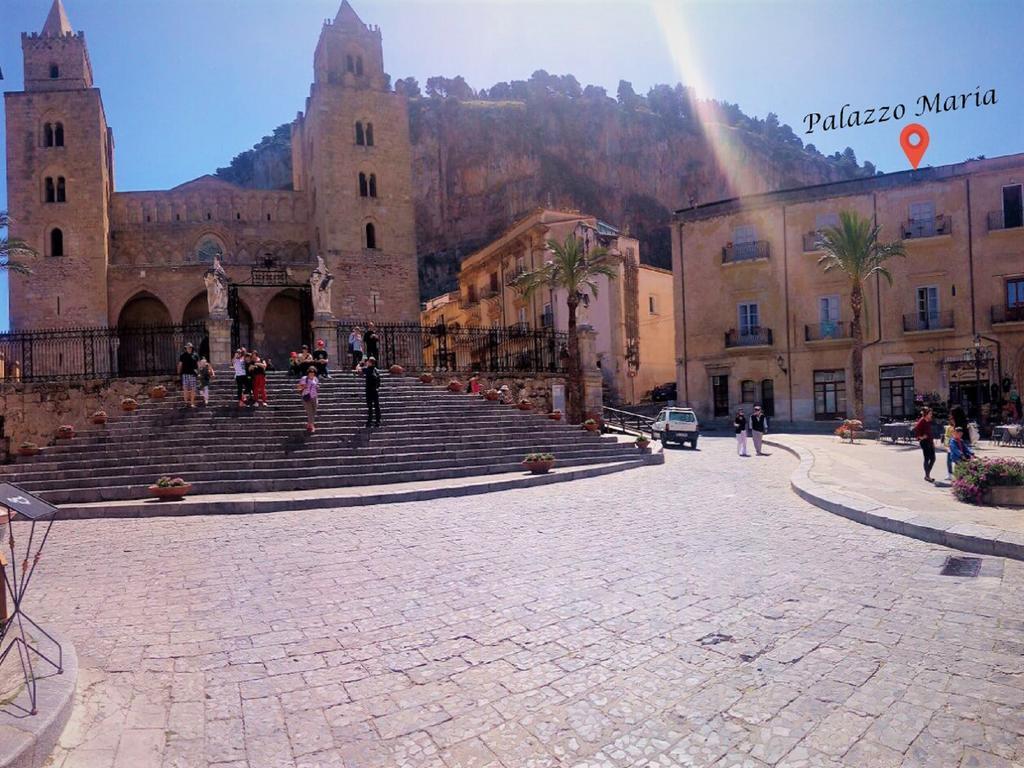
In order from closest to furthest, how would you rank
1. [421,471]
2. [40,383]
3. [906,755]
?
[906,755] < [421,471] < [40,383]

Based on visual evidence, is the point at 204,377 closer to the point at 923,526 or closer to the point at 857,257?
the point at 923,526

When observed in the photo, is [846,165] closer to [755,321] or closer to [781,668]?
[755,321]

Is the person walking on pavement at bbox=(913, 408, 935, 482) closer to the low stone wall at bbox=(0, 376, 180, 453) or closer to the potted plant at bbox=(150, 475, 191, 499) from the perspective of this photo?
the potted plant at bbox=(150, 475, 191, 499)

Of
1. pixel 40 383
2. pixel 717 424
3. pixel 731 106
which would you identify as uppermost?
pixel 731 106

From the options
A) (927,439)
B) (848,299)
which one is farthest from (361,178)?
(927,439)

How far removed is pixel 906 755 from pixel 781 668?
1065 mm

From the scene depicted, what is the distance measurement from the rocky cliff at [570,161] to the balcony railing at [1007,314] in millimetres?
55609

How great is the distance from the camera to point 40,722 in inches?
140

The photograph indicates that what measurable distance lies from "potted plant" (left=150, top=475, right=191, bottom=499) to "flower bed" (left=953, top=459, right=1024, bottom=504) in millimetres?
12087

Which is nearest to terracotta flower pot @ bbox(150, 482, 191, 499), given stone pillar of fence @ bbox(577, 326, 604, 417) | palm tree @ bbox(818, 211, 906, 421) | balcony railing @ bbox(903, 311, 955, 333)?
stone pillar of fence @ bbox(577, 326, 604, 417)

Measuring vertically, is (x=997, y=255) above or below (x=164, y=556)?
above

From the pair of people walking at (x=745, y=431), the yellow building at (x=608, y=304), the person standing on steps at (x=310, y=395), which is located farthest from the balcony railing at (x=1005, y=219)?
the person standing on steps at (x=310, y=395)

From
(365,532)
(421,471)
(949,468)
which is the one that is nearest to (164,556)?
(365,532)

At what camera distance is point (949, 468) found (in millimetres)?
13445
